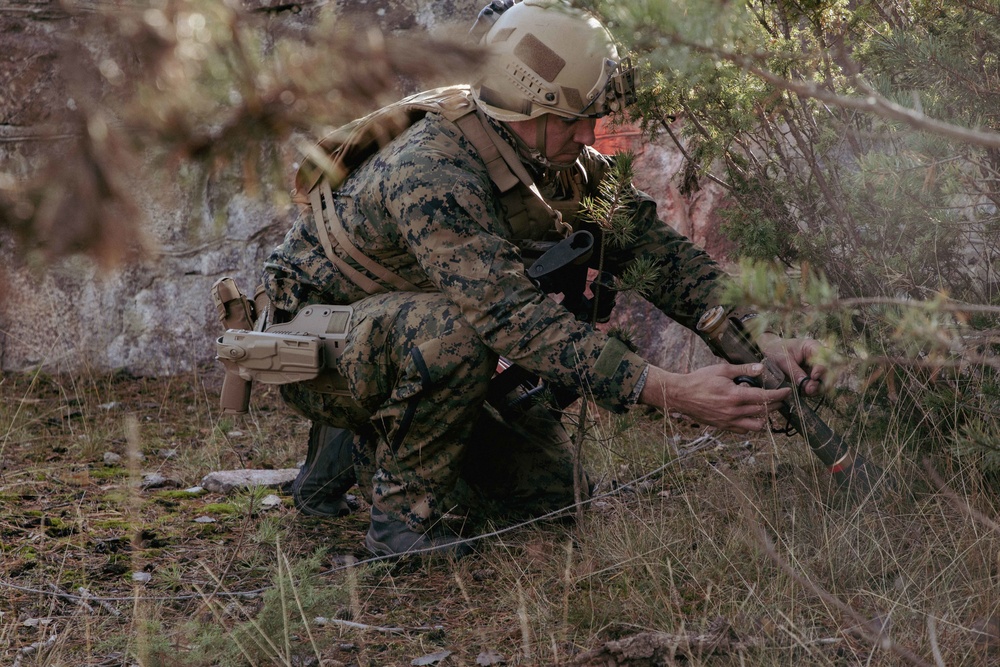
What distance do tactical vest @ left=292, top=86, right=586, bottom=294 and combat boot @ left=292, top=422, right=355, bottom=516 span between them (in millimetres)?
610

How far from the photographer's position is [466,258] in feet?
8.55

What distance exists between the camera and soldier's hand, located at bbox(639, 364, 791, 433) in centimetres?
245

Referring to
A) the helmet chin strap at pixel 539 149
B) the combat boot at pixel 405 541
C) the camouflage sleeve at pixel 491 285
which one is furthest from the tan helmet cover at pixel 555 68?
the combat boot at pixel 405 541

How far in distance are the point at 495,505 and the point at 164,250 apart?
263 cm

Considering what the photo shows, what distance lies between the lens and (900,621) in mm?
2100

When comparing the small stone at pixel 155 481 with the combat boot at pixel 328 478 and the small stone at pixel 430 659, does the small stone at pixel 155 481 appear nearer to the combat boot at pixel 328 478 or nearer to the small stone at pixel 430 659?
the combat boot at pixel 328 478

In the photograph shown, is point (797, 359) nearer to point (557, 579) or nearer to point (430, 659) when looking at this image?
point (557, 579)

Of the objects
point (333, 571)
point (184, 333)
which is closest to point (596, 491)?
point (333, 571)

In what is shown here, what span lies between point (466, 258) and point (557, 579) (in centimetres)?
89

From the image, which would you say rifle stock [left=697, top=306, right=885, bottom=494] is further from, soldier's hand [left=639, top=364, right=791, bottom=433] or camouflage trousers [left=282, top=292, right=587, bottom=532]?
camouflage trousers [left=282, top=292, right=587, bottom=532]

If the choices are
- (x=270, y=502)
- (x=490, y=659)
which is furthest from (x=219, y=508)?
(x=490, y=659)

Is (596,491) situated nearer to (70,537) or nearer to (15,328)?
(70,537)

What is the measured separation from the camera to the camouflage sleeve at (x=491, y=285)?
2568 millimetres

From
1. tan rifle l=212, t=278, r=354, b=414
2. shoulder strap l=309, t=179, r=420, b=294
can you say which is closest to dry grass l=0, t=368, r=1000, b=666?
tan rifle l=212, t=278, r=354, b=414
